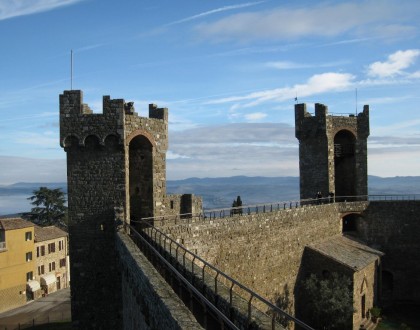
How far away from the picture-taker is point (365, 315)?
2841 centimetres

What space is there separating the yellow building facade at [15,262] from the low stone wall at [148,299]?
3164cm

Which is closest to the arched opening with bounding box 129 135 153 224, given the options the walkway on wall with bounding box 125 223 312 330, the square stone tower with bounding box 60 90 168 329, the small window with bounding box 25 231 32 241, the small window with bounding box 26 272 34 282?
the square stone tower with bounding box 60 90 168 329

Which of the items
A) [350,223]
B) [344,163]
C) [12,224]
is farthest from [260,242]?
[12,224]

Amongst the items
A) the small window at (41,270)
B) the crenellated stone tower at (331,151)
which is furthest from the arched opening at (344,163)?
the small window at (41,270)

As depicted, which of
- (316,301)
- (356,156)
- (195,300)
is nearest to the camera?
(195,300)

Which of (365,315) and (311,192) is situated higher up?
(311,192)

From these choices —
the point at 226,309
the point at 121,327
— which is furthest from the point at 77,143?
the point at 226,309

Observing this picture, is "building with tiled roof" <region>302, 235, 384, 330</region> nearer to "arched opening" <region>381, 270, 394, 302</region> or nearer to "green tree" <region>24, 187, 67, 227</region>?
"arched opening" <region>381, 270, 394, 302</region>

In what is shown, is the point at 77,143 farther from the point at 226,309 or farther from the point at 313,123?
the point at 313,123

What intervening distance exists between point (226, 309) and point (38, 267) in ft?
143

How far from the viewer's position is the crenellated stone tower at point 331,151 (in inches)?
1241

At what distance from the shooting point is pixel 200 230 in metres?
19.2

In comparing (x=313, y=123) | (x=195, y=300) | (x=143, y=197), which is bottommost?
(x=195, y=300)

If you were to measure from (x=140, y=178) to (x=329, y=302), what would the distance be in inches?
504
